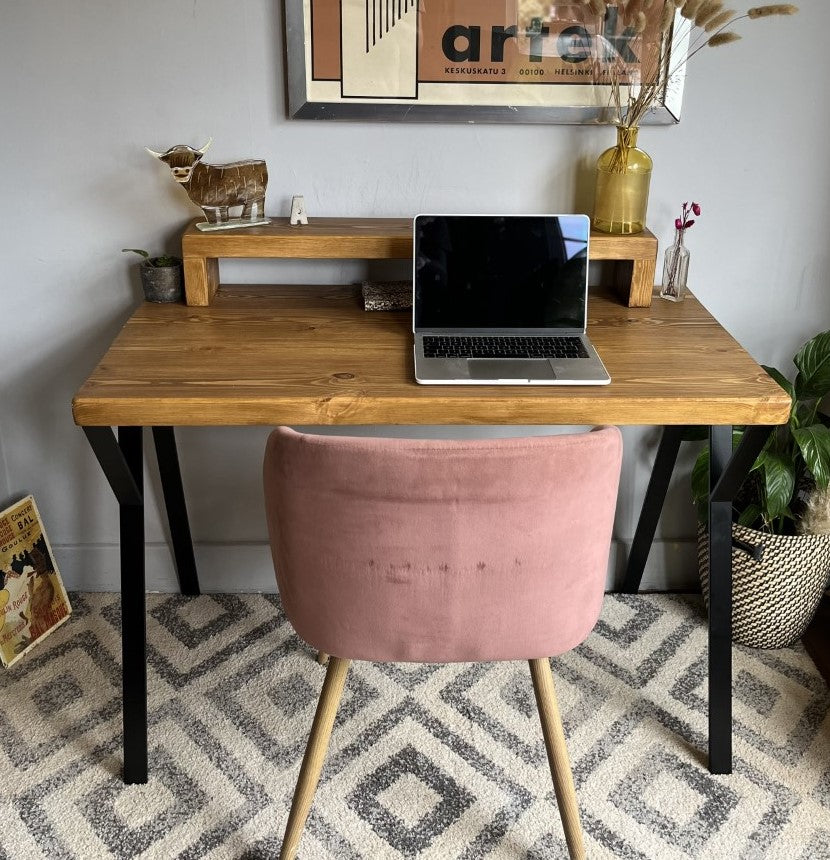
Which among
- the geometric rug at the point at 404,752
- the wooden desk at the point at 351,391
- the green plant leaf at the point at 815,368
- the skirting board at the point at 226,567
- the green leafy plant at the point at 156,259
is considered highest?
the green leafy plant at the point at 156,259

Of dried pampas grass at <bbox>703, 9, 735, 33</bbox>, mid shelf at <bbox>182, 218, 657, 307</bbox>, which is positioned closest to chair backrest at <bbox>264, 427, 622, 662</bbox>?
mid shelf at <bbox>182, 218, 657, 307</bbox>

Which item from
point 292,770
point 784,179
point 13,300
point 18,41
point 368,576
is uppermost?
point 18,41

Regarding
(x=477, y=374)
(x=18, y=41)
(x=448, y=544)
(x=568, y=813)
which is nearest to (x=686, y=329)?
(x=477, y=374)

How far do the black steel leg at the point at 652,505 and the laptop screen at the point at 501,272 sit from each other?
47 cm

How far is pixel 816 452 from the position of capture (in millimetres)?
1756

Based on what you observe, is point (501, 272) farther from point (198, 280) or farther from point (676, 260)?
point (198, 280)

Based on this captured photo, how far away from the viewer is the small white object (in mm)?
1771

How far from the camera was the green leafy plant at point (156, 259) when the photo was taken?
1.80 meters

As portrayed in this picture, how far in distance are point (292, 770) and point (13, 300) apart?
114 cm

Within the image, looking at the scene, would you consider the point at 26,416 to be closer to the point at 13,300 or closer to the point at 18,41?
the point at 13,300

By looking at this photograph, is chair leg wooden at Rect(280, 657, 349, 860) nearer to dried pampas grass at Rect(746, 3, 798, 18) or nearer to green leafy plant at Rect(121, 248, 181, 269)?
green leafy plant at Rect(121, 248, 181, 269)

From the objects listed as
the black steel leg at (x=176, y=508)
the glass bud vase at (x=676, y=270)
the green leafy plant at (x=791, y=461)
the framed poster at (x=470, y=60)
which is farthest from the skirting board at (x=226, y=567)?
the framed poster at (x=470, y=60)

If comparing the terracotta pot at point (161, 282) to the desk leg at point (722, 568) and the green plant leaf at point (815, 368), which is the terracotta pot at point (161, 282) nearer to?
the desk leg at point (722, 568)

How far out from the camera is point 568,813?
1416 mm
